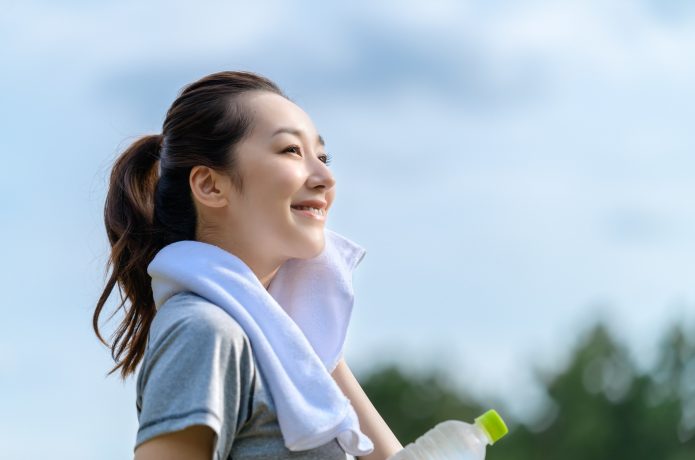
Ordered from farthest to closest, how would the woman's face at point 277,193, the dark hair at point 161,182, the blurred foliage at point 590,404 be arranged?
the blurred foliage at point 590,404, the dark hair at point 161,182, the woman's face at point 277,193

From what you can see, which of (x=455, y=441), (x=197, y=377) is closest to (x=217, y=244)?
(x=197, y=377)

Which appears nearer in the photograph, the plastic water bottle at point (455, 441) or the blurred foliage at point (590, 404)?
the plastic water bottle at point (455, 441)

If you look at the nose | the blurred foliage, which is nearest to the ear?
the nose

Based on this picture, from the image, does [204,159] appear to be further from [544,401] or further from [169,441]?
[544,401]

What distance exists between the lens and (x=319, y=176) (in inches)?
128

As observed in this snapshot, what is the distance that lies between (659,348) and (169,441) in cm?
3161

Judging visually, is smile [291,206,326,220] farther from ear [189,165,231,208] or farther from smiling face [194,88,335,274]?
ear [189,165,231,208]

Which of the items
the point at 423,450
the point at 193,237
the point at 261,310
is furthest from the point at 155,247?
the point at 423,450

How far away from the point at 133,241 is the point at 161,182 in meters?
0.21

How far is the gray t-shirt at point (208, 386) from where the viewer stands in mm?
2779

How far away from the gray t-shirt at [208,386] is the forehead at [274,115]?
1.81ft

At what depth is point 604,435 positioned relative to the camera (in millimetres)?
32781

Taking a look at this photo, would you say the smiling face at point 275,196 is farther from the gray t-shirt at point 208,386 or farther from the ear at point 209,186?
the gray t-shirt at point 208,386

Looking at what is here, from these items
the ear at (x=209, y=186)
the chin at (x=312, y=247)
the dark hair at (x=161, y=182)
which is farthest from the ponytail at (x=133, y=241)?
the chin at (x=312, y=247)
